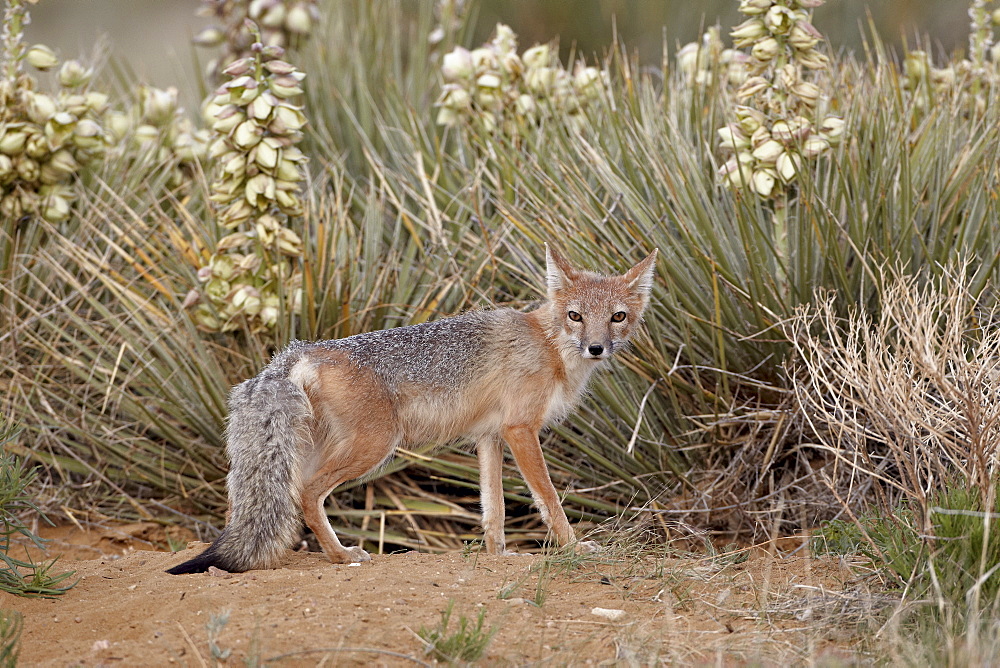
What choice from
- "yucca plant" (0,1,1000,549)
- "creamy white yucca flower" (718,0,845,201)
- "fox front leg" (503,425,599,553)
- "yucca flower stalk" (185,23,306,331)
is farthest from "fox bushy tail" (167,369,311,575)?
Answer: "creamy white yucca flower" (718,0,845,201)

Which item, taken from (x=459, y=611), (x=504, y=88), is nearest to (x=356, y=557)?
(x=459, y=611)

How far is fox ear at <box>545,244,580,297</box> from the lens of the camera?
5336mm

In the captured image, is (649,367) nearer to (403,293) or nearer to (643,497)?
(643,497)

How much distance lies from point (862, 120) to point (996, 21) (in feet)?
7.33

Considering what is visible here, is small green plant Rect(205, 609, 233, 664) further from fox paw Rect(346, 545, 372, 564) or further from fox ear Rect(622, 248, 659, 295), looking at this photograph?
fox ear Rect(622, 248, 659, 295)

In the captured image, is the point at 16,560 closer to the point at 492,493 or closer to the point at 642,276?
the point at 492,493

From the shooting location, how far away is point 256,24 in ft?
25.8

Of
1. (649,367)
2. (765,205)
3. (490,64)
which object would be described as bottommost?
(649,367)

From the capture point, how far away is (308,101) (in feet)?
28.0

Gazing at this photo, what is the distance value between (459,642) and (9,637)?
1545 mm

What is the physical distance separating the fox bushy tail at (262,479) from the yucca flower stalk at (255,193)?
1433 millimetres

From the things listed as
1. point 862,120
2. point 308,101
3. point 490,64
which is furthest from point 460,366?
point 308,101

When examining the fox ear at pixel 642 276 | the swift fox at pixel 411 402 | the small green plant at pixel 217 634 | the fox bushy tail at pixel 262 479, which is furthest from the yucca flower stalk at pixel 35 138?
the small green plant at pixel 217 634

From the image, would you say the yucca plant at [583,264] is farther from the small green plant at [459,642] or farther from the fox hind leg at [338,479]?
the small green plant at [459,642]
